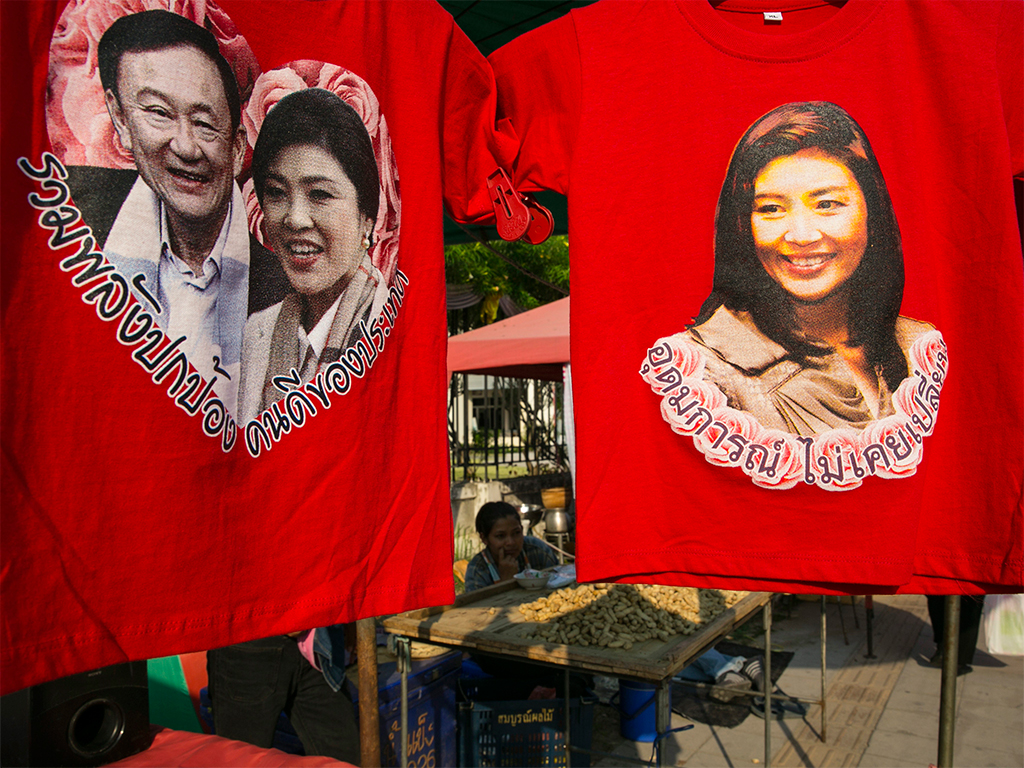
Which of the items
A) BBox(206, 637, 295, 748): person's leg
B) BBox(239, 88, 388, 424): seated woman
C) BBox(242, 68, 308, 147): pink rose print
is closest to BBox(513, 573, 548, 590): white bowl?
BBox(206, 637, 295, 748): person's leg

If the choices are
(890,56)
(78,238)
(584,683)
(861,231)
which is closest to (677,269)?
(861,231)

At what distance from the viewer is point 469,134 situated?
4.73 ft

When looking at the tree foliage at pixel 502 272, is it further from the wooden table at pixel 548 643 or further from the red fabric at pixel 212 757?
the red fabric at pixel 212 757

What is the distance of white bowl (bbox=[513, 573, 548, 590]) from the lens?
3887 mm

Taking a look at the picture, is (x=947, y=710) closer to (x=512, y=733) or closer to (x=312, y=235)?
(x=312, y=235)

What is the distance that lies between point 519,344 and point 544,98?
3.90m

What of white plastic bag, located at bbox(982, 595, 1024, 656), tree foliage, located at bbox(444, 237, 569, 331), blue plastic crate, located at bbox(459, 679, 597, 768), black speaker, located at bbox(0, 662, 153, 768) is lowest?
blue plastic crate, located at bbox(459, 679, 597, 768)

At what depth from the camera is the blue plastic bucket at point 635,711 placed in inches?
171

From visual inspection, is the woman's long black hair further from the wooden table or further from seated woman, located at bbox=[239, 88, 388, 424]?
the wooden table

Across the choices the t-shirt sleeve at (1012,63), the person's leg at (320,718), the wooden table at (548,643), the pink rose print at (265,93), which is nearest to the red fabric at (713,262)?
the t-shirt sleeve at (1012,63)

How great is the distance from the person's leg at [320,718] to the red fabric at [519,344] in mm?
2320

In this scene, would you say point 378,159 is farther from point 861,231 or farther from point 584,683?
point 584,683

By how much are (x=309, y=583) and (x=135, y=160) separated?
671 mm

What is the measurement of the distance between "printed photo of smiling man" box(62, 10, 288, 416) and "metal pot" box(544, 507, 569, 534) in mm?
7794
